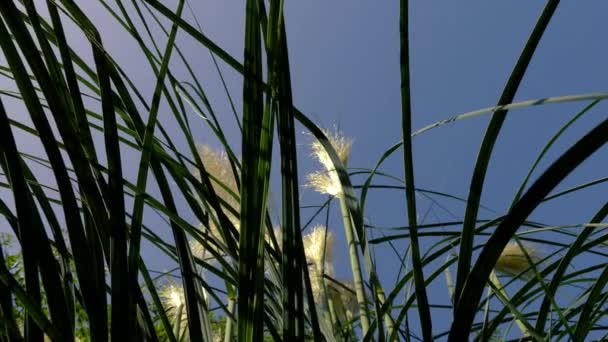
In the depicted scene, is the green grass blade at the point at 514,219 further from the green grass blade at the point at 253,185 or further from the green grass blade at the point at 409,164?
the green grass blade at the point at 253,185

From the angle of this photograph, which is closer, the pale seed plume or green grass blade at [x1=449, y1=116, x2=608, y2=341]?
green grass blade at [x1=449, y1=116, x2=608, y2=341]

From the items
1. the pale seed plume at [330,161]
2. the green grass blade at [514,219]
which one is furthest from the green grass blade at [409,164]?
the pale seed plume at [330,161]

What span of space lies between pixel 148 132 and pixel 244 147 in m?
0.07

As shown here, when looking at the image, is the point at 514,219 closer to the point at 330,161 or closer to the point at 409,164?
the point at 409,164

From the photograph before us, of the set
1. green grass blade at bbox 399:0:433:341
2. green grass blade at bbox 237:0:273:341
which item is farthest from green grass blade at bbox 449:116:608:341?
green grass blade at bbox 237:0:273:341

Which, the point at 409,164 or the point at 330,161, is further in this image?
the point at 330,161

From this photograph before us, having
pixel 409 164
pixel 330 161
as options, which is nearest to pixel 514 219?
pixel 409 164

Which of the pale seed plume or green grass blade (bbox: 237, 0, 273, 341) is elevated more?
the pale seed plume

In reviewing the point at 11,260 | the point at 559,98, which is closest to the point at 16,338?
the point at 559,98

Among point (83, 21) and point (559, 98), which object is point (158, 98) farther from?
point (559, 98)

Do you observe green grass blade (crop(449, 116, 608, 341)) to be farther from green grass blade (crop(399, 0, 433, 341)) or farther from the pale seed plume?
the pale seed plume

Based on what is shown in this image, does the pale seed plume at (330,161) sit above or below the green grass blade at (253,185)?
above

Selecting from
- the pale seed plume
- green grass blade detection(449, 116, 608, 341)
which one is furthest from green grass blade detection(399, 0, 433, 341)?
the pale seed plume

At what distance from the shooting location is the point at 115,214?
44 cm
